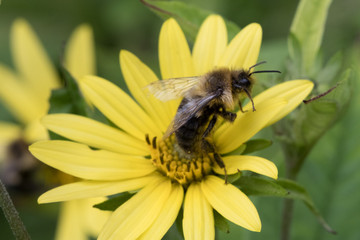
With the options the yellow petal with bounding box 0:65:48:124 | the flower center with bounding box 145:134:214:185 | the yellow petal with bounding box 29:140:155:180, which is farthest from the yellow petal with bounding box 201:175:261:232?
the yellow petal with bounding box 0:65:48:124

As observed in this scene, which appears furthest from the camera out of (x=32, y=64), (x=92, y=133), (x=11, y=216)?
(x=32, y=64)

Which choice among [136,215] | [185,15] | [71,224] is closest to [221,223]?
[136,215]

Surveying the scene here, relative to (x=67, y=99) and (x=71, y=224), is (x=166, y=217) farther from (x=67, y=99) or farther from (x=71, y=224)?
(x=71, y=224)

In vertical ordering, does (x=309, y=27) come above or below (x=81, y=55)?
above

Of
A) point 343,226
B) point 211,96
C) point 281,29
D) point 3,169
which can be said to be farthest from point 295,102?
point 281,29

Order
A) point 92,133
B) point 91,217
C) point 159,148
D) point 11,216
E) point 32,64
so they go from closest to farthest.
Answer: point 11,216
point 92,133
point 159,148
point 91,217
point 32,64

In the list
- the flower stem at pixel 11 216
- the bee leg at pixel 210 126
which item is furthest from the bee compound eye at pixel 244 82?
the flower stem at pixel 11 216

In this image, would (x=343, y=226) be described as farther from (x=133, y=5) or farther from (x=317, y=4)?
(x=133, y=5)
